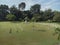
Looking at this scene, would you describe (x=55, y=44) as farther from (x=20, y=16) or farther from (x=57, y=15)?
(x=20, y=16)

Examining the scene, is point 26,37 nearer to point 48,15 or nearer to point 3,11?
point 48,15

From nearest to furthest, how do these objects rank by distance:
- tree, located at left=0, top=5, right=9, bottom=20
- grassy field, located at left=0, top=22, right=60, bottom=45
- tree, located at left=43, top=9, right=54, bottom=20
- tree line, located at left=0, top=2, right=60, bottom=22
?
grassy field, located at left=0, top=22, right=60, bottom=45 < tree line, located at left=0, top=2, right=60, bottom=22 < tree, located at left=43, top=9, right=54, bottom=20 < tree, located at left=0, top=5, right=9, bottom=20

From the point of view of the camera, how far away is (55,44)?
14.6 m

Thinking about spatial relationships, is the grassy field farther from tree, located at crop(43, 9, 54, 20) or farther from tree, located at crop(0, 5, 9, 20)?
tree, located at crop(0, 5, 9, 20)

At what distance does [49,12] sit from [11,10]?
14420mm

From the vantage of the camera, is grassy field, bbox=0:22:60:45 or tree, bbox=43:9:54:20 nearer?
grassy field, bbox=0:22:60:45

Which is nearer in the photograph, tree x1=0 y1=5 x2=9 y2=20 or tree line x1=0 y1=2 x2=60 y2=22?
tree line x1=0 y1=2 x2=60 y2=22

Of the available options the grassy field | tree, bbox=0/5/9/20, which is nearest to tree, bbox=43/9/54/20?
tree, bbox=0/5/9/20

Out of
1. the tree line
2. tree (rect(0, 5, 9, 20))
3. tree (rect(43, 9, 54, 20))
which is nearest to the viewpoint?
the tree line

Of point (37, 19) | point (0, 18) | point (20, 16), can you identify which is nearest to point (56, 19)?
point (37, 19)

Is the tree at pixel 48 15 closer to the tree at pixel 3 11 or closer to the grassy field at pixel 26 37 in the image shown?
the tree at pixel 3 11

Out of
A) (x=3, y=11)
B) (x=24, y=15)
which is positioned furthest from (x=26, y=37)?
(x=3, y=11)

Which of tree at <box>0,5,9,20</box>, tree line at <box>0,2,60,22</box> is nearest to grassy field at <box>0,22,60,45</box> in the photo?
tree line at <box>0,2,60,22</box>

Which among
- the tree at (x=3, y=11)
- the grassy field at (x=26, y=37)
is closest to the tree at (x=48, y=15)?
the tree at (x=3, y=11)
